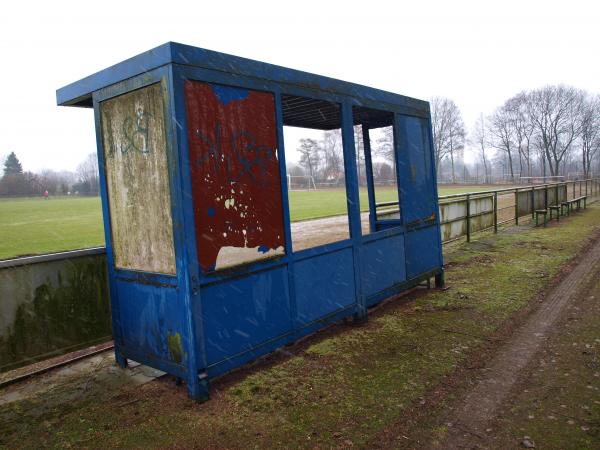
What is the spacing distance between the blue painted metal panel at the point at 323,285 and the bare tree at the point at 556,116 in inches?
2340

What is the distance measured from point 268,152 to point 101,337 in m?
2.49

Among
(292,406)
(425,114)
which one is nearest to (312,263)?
(292,406)

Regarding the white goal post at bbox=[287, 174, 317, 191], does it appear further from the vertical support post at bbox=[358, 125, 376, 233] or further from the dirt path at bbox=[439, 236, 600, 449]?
the dirt path at bbox=[439, 236, 600, 449]

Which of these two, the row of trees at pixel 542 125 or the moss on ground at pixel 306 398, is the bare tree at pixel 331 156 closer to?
the row of trees at pixel 542 125

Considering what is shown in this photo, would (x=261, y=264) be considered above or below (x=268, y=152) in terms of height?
below

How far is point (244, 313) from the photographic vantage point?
159 inches

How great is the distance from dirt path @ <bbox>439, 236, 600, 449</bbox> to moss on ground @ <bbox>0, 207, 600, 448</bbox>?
19 centimetres

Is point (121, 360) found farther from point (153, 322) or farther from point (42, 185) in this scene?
point (42, 185)

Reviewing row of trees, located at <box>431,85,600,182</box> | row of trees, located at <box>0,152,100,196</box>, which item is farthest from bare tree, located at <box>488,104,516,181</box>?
row of trees, located at <box>0,152,100,196</box>

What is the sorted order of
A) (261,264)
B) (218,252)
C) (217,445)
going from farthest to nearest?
→ (261,264) → (218,252) → (217,445)

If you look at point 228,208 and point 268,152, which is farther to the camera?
point 268,152

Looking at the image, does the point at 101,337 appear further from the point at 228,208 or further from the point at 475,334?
the point at 475,334

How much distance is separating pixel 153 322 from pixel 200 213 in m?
1.14

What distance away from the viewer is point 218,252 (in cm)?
378
